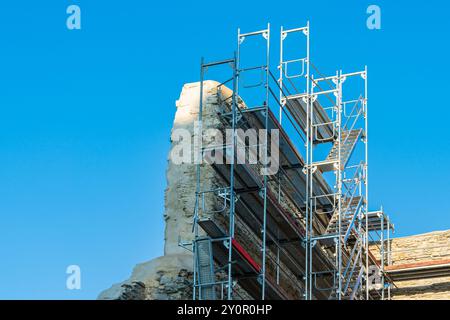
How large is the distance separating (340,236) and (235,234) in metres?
1.89

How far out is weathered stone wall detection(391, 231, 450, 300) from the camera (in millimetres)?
28812

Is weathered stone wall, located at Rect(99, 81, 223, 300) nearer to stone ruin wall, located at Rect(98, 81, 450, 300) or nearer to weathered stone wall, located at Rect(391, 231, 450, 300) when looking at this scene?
stone ruin wall, located at Rect(98, 81, 450, 300)

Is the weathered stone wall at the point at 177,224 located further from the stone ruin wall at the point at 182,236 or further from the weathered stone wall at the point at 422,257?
the weathered stone wall at the point at 422,257

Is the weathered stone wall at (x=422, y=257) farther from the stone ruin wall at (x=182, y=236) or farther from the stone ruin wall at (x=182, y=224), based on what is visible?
the stone ruin wall at (x=182, y=224)

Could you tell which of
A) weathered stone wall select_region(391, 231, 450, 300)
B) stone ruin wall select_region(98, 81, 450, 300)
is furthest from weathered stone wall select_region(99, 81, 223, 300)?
weathered stone wall select_region(391, 231, 450, 300)

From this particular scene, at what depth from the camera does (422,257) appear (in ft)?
98.4

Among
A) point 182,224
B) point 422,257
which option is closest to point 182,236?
point 182,224

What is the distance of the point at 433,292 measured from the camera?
28844 mm

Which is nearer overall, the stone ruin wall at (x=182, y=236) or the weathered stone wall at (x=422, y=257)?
the stone ruin wall at (x=182, y=236)

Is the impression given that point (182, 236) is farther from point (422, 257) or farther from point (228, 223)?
point (422, 257)

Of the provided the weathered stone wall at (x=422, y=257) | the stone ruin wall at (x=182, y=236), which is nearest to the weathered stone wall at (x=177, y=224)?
the stone ruin wall at (x=182, y=236)

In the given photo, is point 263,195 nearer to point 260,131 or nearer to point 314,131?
point 260,131

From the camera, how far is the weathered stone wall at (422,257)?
1134 inches
